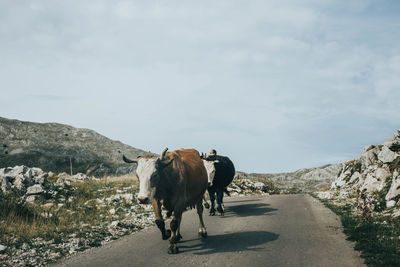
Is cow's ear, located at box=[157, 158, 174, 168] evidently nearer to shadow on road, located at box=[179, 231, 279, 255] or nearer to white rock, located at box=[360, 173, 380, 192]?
shadow on road, located at box=[179, 231, 279, 255]

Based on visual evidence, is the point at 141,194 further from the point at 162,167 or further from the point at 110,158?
the point at 110,158

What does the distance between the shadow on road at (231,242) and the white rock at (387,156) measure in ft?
30.8

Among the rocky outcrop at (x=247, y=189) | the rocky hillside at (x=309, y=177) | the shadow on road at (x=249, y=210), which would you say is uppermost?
the shadow on road at (x=249, y=210)

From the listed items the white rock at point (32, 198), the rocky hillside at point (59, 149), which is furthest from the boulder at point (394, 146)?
the rocky hillside at point (59, 149)

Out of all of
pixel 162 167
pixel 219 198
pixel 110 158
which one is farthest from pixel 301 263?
pixel 110 158

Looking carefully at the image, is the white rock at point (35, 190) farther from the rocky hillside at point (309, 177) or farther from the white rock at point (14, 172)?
the rocky hillside at point (309, 177)

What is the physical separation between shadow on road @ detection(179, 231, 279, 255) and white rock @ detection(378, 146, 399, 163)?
Answer: 9398 mm

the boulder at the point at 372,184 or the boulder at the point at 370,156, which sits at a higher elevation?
the boulder at the point at 370,156

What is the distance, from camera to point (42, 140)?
74.8 m

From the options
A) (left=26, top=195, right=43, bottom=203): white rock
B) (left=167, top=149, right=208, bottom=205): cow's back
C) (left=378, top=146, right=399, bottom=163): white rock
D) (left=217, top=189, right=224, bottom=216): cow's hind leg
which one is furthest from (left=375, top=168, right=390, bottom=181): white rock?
(left=26, top=195, right=43, bottom=203): white rock

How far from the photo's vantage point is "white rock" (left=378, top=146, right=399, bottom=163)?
15920 millimetres

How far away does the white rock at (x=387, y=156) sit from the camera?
1592 centimetres

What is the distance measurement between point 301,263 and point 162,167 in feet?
12.0

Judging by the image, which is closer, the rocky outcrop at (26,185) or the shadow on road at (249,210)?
the shadow on road at (249,210)
